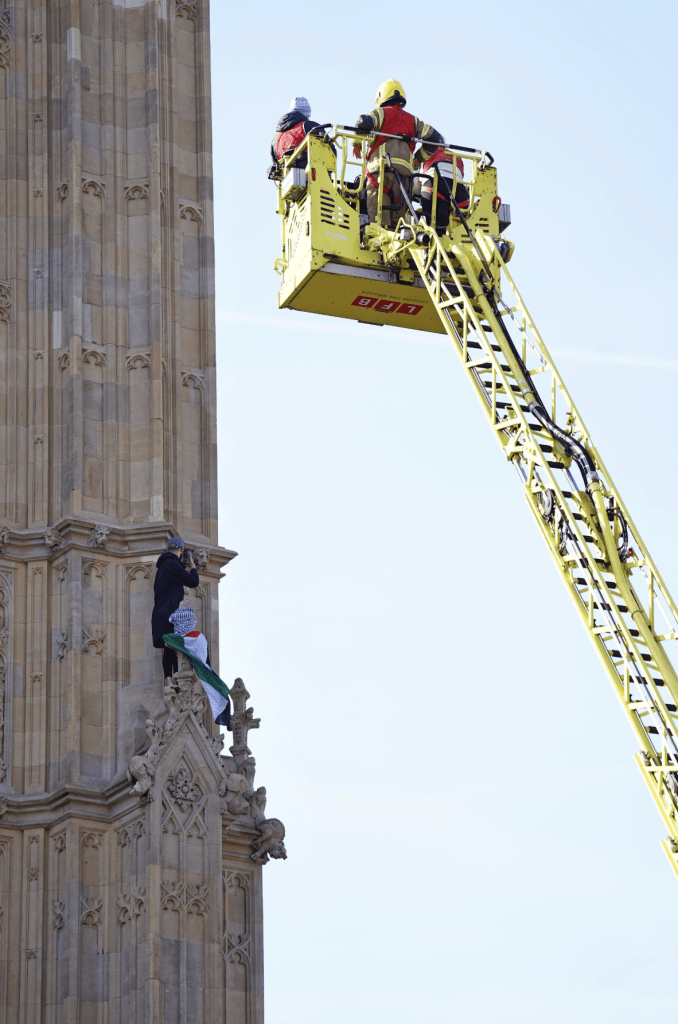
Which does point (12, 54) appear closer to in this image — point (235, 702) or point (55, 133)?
point (55, 133)

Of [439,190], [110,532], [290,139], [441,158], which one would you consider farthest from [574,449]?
[290,139]

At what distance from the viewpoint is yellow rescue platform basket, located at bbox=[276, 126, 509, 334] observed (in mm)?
28484

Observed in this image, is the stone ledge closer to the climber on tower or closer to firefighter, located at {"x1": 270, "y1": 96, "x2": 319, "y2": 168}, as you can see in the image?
the climber on tower

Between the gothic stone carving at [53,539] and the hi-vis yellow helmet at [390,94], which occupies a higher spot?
the hi-vis yellow helmet at [390,94]

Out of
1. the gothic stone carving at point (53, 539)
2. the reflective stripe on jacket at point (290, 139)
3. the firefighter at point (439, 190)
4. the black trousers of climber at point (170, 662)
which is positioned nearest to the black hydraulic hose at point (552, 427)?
the firefighter at point (439, 190)

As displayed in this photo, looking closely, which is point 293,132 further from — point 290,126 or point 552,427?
point 552,427

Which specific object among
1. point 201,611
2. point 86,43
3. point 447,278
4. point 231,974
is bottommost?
point 231,974

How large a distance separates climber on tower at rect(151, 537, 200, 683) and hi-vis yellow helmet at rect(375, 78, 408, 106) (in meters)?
7.31

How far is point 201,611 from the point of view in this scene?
83.1 ft

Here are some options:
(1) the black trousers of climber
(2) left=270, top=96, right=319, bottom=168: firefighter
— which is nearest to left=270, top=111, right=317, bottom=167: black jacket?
(2) left=270, top=96, right=319, bottom=168: firefighter

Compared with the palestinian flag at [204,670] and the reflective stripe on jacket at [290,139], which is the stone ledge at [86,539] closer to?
the palestinian flag at [204,670]

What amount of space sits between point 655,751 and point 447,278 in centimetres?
747

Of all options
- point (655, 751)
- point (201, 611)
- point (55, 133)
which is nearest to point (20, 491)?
point (201, 611)

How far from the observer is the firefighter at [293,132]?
29156 mm
